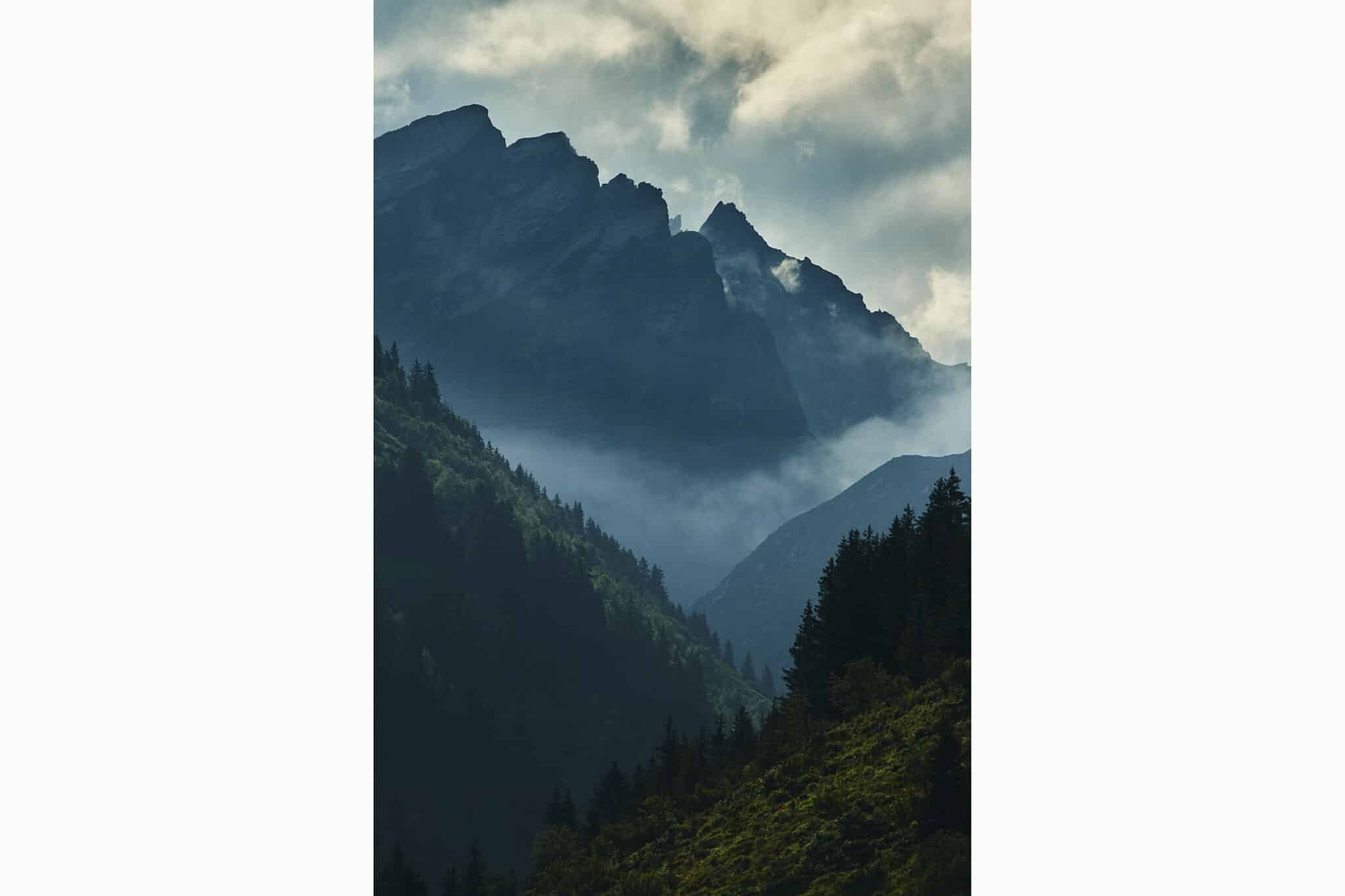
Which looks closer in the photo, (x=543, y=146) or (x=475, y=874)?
(x=475, y=874)

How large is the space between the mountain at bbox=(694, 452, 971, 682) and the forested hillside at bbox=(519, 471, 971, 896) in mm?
77

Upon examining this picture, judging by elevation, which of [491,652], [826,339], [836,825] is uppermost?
[826,339]

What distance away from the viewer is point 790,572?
7.25 metres

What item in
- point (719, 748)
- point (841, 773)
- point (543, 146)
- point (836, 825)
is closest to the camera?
point (836, 825)

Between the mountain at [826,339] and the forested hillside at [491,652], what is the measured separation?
1686mm

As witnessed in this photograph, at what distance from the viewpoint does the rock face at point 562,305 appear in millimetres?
7355

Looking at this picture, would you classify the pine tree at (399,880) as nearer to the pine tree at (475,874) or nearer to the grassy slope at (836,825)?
the pine tree at (475,874)

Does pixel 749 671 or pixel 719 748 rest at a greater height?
pixel 749 671

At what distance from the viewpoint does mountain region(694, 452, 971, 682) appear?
722 cm

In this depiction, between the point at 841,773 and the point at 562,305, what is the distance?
3387 millimetres

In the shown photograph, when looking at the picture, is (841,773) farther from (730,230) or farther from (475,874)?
(730,230)

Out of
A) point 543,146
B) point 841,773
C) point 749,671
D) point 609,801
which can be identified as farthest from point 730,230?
point 609,801
